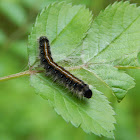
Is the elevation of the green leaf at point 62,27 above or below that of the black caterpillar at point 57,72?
above

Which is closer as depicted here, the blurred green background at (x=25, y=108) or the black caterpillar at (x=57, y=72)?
the black caterpillar at (x=57, y=72)

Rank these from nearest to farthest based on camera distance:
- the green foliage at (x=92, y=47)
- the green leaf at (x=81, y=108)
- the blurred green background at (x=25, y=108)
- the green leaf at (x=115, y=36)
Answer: the green leaf at (x=81, y=108), the green foliage at (x=92, y=47), the green leaf at (x=115, y=36), the blurred green background at (x=25, y=108)

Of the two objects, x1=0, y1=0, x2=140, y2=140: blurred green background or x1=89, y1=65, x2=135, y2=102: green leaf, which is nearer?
x1=89, y1=65, x2=135, y2=102: green leaf

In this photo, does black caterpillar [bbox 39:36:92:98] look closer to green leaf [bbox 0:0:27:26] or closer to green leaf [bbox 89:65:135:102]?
green leaf [bbox 89:65:135:102]

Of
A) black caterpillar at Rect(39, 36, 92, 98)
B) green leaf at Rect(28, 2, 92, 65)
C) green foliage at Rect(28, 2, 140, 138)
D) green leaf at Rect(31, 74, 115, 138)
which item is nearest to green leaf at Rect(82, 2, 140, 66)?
green foliage at Rect(28, 2, 140, 138)

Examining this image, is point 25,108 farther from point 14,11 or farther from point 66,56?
point 66,56

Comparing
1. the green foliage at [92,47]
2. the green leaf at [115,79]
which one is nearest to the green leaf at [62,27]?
the green foliage at [92,47]

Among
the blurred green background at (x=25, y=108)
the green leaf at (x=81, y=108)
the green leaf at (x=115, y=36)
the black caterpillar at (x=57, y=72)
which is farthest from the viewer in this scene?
the blurred green background at (x=25, y=108)

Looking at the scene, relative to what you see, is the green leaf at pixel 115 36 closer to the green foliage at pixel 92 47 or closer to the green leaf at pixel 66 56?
the green foliage at pixel 92 47

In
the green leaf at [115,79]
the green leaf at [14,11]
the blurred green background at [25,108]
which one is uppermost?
the green leaf at [14,11]
